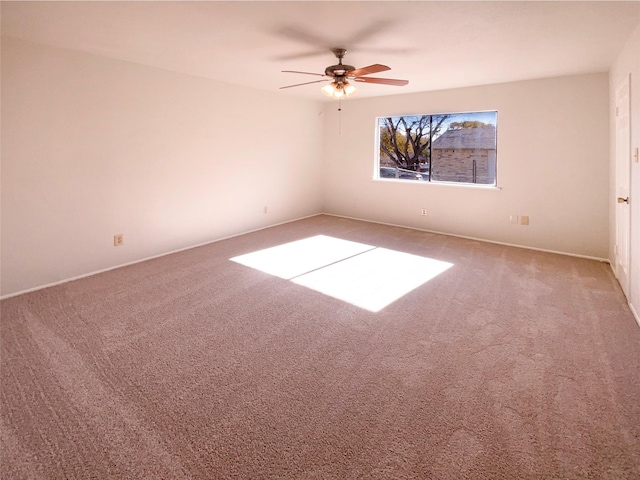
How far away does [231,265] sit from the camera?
13.4ft

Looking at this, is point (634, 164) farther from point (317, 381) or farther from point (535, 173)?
point (317, 381)

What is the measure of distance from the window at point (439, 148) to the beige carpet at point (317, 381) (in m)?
2.41

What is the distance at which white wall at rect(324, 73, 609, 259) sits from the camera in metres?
4.22

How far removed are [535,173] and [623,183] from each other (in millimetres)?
1401

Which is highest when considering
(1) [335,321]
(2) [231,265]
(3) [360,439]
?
(2) [231,265]

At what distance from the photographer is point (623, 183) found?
3277mm

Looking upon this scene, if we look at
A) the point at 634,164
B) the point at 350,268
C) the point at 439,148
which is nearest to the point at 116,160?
the point at 350,268

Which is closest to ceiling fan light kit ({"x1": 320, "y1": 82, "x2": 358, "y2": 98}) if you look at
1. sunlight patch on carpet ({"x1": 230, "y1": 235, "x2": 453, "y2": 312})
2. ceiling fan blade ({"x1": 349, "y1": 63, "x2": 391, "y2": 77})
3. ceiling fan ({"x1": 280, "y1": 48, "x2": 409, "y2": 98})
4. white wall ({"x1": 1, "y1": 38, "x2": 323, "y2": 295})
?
ceiling fan ({"x1": 280, "y1": 48, "x2": 409, "y2": 98})

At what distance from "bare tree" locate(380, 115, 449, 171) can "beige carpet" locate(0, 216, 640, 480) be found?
121 inches

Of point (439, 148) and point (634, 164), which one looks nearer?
point (634, 164)

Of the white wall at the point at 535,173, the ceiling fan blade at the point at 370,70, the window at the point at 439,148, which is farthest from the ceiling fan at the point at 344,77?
the window at the point at 439,148

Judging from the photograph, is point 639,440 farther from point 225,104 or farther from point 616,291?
point 225,104

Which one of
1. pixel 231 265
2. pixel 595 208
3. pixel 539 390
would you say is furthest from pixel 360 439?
pixel 595 208

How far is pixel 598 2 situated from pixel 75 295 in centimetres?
472
